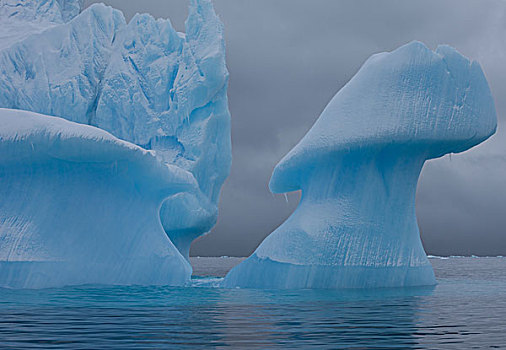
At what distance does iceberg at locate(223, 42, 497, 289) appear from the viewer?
462 inches

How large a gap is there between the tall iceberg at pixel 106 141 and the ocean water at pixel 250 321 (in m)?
2.24

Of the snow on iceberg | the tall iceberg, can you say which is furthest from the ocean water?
the tall iceberg

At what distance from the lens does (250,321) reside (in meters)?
6.38

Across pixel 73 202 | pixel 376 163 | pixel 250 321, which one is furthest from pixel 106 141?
pixel 250 321

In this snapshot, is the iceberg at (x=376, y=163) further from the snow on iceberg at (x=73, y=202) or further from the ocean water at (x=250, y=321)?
the snow on iceberg at (x=73, y=202)

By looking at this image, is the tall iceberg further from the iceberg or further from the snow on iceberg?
the iceberg

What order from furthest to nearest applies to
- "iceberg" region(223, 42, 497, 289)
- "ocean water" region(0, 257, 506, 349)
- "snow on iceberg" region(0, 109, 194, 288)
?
"iceberg" region(223, 42, 497, 289) < "snow on iceberg" region(0, 109, 194, 288) < "ocean water" region(0, 257, 506, 349)

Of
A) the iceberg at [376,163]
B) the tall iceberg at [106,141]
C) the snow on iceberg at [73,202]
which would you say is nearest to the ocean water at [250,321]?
the snow on iceberg at [73,202]

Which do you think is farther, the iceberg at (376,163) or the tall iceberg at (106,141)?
the iceberg at (376,163)

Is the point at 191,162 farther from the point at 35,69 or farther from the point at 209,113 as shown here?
the point at 35,69

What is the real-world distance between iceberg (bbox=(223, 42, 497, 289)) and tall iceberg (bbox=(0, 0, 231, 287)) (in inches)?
125

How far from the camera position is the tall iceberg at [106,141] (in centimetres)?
1144

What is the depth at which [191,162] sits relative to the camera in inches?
754

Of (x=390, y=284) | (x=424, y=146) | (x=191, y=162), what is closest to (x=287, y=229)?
(x=390, y=284)
